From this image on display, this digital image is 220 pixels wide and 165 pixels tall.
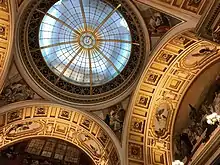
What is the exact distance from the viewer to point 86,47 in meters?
17.0

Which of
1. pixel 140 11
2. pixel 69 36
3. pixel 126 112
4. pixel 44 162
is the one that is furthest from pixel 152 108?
pixel 44 162

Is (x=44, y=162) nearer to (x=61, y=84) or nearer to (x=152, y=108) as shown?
(x=61, y=84)

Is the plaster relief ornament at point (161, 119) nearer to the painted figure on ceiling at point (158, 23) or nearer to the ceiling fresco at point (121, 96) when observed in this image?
the ceiling fresco at point (121, 96)

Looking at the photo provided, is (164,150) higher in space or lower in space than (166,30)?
lower

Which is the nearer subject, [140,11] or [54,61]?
[140,11]

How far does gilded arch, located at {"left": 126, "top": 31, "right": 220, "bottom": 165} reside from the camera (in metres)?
14.3

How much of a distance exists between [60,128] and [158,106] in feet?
17.6

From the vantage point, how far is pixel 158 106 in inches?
607

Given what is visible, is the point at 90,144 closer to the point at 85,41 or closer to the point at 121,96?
the point at 121,96

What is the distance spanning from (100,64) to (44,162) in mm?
6540

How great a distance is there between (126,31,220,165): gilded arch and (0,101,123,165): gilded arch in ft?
3.60

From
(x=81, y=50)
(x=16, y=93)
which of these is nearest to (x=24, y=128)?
(x=16, y=93)

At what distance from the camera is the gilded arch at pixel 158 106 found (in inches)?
564

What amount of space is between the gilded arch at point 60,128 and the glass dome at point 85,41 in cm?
192
